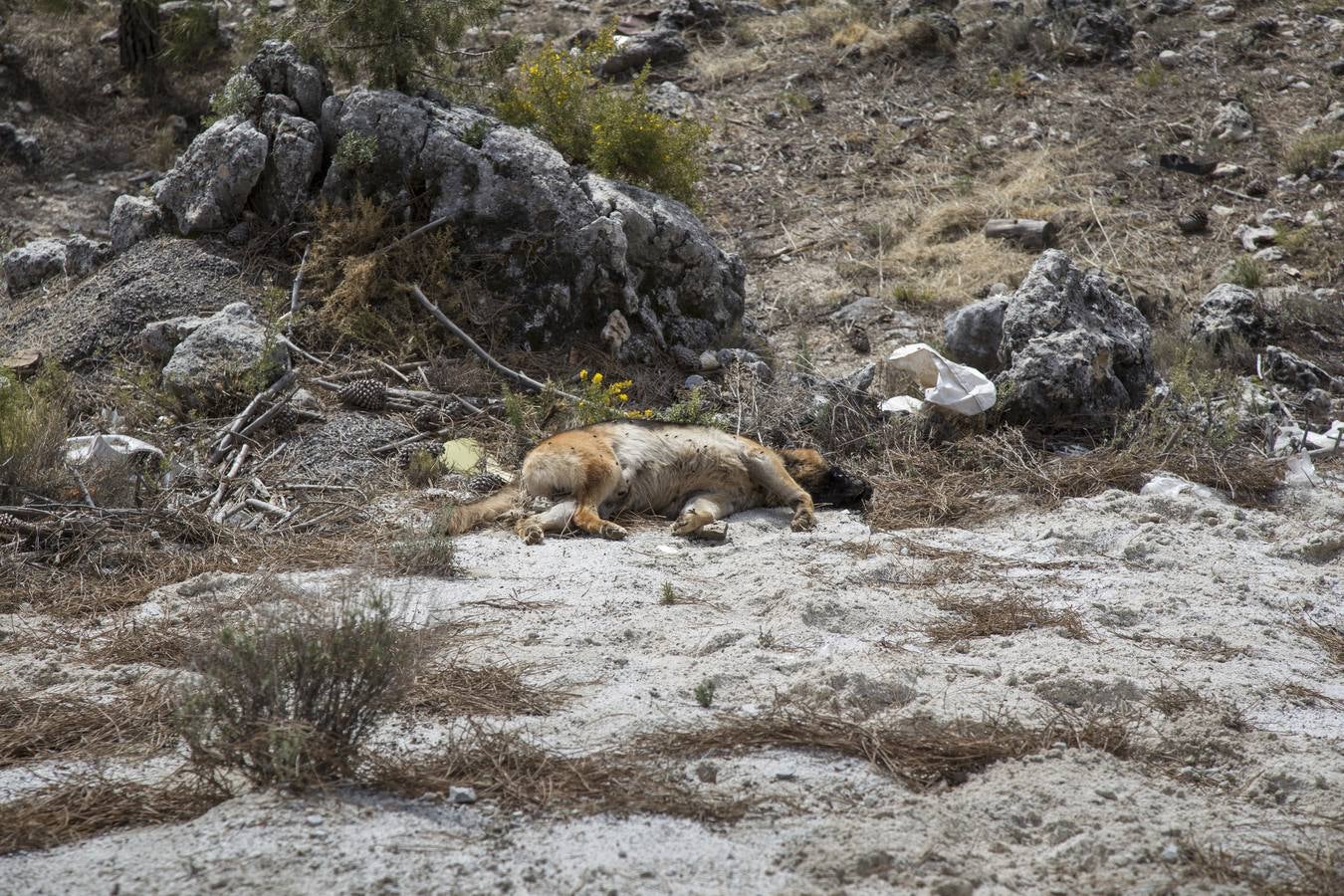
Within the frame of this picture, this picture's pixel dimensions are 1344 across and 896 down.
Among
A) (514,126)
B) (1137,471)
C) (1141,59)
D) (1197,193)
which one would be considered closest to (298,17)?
(514,126)

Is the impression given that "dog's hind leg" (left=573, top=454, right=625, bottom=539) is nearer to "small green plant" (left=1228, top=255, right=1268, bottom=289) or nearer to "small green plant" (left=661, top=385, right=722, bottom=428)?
"small green plant" (left=661, top=385, right=722, bottom=428)

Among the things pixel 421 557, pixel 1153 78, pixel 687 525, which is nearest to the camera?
pixel 421 557

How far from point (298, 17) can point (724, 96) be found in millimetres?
6942

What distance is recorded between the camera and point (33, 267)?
1001 cm

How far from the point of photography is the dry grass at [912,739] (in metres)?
3.88

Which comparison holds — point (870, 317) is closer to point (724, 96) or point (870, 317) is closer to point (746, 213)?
point (746, 213)

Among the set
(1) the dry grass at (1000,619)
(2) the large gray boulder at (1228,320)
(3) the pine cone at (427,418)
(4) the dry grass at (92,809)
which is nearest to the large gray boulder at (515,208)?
(3) the pine cone at (427,418)

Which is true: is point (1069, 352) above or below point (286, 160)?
below

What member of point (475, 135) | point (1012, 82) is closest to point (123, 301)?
point (475, 135)

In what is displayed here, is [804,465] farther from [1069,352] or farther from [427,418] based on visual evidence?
[427,418]

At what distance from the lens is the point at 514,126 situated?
10242 mm

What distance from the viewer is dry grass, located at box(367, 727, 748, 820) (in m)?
3.53

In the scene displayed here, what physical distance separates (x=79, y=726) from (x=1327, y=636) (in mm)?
5262

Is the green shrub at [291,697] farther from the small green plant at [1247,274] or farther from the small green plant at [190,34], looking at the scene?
the small green plant at [190,34]
